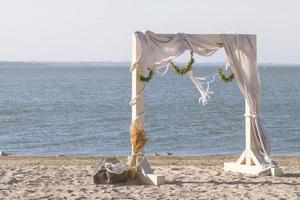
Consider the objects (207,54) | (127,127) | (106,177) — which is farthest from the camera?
(127,127)

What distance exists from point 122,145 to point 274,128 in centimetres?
1033

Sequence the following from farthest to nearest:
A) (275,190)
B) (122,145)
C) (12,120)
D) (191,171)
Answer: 1. (12,120)
2. (122,145)
3. (191,171)
4. (275,190)

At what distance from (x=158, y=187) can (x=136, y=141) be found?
113 cm

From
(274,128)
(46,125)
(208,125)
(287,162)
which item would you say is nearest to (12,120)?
(46,125)

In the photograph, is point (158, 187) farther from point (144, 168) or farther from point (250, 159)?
point (250, 159)

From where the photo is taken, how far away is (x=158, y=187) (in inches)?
557

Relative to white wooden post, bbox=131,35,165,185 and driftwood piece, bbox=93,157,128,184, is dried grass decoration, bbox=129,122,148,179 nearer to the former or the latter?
white wooden post, bbox=131,35,165,185

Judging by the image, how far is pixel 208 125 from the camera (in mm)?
37469

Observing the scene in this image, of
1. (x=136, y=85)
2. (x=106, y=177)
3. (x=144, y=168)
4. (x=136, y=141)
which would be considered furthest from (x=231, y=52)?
(x=106, y=177)

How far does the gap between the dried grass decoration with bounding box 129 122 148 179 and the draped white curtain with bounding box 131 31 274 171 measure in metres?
1.15

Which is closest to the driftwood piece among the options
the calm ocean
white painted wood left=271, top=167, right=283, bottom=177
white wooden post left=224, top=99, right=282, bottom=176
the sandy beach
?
the sandy beach

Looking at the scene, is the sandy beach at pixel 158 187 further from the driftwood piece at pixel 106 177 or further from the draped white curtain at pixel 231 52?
the draped white curtain at pixel 231 52

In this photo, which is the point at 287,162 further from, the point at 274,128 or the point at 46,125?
the point at 46,125

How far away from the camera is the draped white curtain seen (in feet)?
48.7
